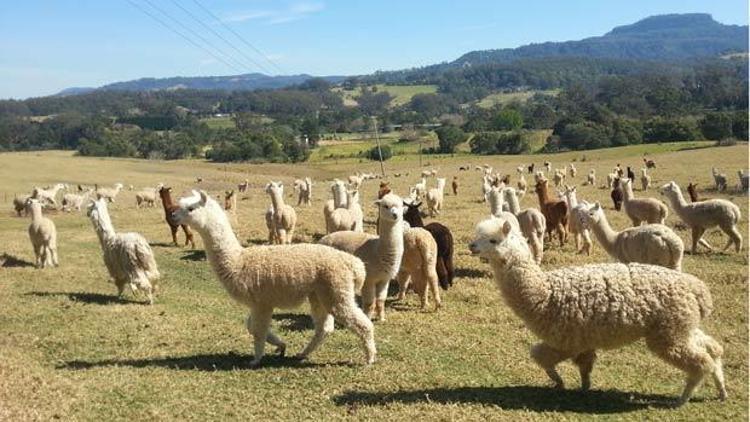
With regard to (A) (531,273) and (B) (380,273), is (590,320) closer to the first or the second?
(A) (531,273)

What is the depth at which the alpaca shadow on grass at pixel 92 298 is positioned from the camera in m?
12.9

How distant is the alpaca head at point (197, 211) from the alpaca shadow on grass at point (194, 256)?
9.74 m

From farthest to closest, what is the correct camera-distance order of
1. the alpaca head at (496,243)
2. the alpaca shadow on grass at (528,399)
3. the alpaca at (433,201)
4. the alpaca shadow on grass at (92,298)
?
the alpaca at (433,201), the alpaca shadow on grass at (92,298), the alpaca head at (496,243), the alpaca shadow on grass at (528,399)

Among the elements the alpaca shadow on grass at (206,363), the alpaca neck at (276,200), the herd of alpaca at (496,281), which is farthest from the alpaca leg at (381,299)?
the alpaca neck at (276,200)

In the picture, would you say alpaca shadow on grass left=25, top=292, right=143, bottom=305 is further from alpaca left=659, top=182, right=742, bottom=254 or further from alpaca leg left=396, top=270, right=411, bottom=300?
alpaca left=659, top=182, right=742, bottom=254

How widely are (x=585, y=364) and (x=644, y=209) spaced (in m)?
12.1

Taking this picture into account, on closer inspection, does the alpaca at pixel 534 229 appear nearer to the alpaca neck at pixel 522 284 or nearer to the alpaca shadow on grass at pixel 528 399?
the alpaca shadow on grass at pixel 528 399

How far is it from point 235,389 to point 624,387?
466cm

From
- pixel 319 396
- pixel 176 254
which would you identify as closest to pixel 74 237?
pixel 176 254

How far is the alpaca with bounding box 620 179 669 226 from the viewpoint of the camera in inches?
708

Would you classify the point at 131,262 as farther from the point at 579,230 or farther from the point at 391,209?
the point at 579,230

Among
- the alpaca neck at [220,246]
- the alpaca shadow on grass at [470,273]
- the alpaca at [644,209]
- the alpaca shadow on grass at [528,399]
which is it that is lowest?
the alpaca shadow on grass at [470,273]

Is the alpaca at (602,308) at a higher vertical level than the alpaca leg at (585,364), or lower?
higher

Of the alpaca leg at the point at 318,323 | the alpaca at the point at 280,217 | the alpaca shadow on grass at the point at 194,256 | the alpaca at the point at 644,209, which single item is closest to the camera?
the alpaca leg at the point at 318,323
